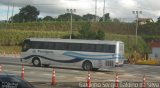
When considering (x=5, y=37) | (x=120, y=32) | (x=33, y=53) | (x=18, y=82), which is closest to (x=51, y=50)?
(x=33, y=53)

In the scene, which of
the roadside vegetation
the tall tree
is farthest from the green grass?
the tall tree

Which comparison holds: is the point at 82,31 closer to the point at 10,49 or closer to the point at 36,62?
the point at 10,49

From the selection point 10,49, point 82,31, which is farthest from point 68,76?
point 10,49

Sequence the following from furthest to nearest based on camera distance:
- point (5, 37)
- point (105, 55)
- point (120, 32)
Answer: point (120, 32), point (5, 37), point (105, 55)

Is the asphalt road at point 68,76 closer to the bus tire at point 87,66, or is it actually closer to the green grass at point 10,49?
the bus tire at point 87,66

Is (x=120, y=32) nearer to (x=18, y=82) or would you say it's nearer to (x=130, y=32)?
(x=130, y=32)

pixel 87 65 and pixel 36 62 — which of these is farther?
pixel 36 62

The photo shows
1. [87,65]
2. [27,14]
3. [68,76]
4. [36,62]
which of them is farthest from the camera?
[27,14]

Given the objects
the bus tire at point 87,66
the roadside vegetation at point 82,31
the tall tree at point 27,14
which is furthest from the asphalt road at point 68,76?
the tall tree at point 27,14

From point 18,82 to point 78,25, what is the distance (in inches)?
4604

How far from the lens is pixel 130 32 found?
138m

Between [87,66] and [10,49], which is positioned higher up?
[87,66]

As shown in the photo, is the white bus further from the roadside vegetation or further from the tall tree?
the tall tree

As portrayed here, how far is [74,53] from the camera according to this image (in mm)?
40781
